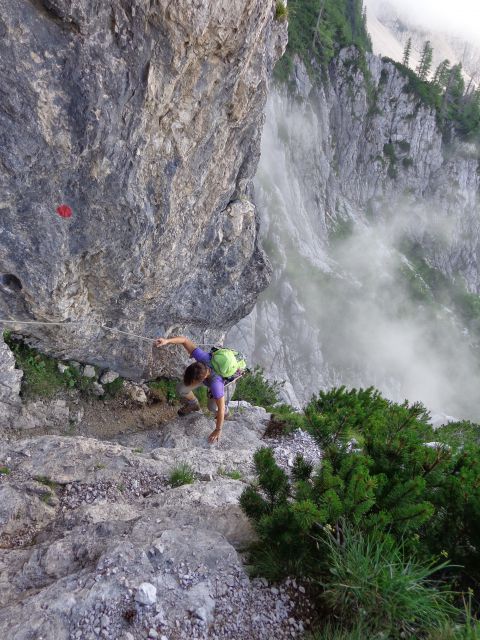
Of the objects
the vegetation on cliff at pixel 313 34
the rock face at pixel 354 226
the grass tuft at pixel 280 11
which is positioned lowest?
the rock face at pixel 354 226

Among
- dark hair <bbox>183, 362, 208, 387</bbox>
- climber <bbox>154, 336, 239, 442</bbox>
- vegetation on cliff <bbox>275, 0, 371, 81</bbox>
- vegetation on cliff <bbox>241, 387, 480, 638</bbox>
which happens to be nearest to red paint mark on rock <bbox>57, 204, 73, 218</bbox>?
climber <bbox>154, 336, 239, 442</bbox>

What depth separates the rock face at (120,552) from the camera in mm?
3854

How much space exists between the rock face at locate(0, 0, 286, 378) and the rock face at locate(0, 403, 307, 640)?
3334mm

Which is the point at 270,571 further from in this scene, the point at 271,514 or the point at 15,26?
the point at 15,26

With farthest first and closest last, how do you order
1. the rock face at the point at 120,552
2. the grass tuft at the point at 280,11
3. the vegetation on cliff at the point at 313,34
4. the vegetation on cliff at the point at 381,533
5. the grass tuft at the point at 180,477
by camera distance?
1. the vegetation on cliff at the point at 313,34
2. the grass tuft at the point at 280,11
3. the grass tuft at the point at 180,477
4. the rock face at the point at 120,552
5. the vegetation on cliff at the point at 381,533

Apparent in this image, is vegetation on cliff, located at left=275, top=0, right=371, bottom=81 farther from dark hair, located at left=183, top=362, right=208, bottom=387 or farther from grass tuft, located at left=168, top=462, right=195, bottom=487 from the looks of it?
grass tuft, located at left=168, top=462, right=195, bottom=487

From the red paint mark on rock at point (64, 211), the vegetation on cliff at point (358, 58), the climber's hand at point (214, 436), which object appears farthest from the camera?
the vegetation on cliff at point (358, 58)

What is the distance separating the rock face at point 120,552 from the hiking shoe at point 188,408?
3089 mm

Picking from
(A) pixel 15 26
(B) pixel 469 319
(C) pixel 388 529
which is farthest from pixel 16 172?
(B) pixel 469 319

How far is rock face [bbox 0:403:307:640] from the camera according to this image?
385 cm

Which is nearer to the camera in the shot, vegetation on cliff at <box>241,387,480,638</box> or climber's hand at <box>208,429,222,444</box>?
vegetation on cliff at <box>241,387,480,638</box>

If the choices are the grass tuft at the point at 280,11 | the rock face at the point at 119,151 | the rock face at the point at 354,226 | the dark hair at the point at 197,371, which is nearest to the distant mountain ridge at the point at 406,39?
the rock face at the point at 354,226

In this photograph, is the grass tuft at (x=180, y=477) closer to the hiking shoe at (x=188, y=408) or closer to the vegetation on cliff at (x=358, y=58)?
the hiking shoe at (x=188, y=408)

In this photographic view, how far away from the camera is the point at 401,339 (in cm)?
5688
